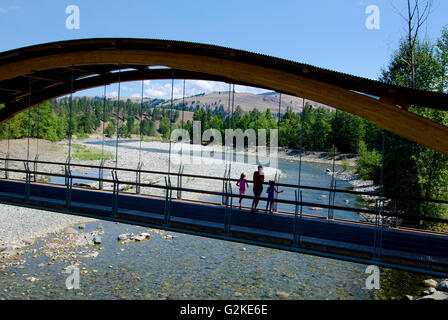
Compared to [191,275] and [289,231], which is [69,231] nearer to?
[191,275]

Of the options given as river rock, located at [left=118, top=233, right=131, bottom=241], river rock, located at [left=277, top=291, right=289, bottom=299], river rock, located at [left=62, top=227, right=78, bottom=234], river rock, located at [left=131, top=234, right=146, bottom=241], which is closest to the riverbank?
river rock, located at [left=62, top=227, right=78, bottom=234]

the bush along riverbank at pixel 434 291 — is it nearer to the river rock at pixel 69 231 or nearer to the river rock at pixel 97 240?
the river rock at pixel 97 240

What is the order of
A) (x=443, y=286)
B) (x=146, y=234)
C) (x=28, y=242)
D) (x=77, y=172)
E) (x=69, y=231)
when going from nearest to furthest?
1. (x=443, y=286)
2. (x=28, y=242)
3. (x=146, y=234)
4. (x=69, y=231)
5. (x=77, y=172)

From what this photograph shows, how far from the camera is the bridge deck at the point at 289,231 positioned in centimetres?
760

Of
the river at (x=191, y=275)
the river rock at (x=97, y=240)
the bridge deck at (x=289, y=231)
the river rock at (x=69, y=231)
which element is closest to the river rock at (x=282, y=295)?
the river at (x=191, y=275)

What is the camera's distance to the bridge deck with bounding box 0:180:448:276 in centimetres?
760

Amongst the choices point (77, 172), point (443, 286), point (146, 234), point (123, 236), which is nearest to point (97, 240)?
point (123, 236)

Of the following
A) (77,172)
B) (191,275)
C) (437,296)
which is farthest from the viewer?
(77,172)

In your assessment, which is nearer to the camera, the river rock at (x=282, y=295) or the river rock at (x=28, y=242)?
the river rock at (x=282, y=295)

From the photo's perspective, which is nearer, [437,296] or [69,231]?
[437,296]

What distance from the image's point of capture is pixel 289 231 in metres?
9.15

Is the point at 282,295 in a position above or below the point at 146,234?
below

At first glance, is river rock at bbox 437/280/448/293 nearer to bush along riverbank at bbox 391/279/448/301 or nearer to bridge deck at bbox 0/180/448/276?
bush along riverbank at bbox 391/279/448/301
